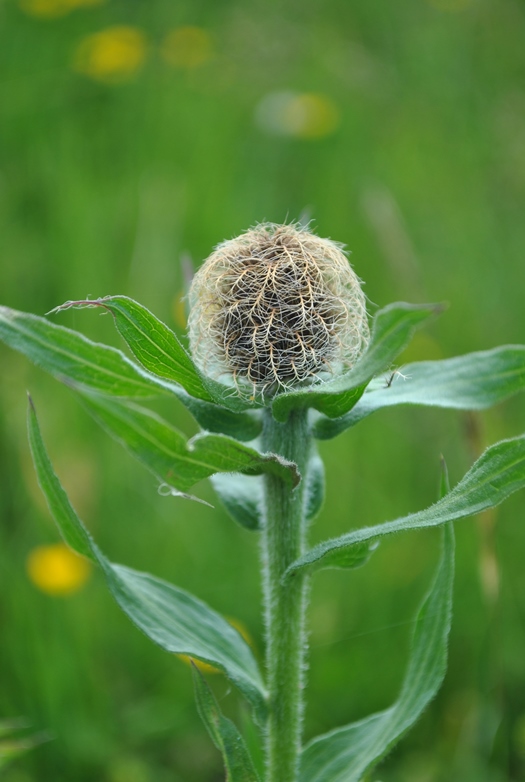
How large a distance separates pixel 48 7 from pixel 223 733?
6.10 metres

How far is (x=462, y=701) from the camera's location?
259cm

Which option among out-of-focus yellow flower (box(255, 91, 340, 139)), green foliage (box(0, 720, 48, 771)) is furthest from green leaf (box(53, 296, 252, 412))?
out-of-focus yellow flower (box(255, 91, 340, 139))

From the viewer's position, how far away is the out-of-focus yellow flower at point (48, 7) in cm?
623

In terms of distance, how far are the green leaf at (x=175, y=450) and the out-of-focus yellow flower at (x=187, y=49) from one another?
5159 mm

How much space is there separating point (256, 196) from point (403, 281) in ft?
5.67

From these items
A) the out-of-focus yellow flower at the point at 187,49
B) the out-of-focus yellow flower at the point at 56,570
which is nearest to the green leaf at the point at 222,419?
the out-of-focus yellow flower at the point at 56,570

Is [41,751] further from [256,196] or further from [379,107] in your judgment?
[379,107]

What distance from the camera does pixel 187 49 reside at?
619 cm

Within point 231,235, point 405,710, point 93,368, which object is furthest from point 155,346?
point 231,235

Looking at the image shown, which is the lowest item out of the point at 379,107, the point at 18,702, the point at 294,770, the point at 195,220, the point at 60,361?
the point at 294,770

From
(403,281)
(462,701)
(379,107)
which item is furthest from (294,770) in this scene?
(379,107)

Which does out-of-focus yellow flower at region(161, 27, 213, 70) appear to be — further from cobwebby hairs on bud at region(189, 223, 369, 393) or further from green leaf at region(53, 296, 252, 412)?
green leaf at region(53, 296, 252, 412)

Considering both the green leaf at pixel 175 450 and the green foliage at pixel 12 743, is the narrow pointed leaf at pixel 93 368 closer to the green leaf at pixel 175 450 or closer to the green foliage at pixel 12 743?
the green leaf at pixel 175 450

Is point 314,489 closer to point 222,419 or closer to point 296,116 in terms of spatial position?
point 222,419
